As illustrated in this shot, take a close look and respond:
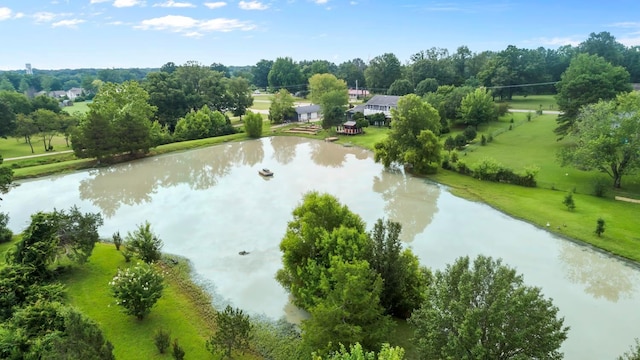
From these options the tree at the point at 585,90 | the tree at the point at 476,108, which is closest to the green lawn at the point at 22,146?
the tree at the point at 476,108

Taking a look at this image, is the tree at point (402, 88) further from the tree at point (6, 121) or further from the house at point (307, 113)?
the tree at point (6, 121)

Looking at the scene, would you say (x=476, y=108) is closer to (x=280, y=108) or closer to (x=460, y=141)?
(x=460, y=141)

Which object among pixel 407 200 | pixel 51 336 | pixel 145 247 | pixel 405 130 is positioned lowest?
pixel 407 200

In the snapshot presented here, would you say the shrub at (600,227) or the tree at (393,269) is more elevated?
the tree at (393,269)

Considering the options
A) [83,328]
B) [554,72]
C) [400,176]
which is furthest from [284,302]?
[554,72]

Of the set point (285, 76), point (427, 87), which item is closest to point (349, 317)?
point (427, 87)

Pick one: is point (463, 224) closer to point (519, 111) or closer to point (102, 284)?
point (102, 284)

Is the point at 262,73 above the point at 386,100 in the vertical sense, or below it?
above

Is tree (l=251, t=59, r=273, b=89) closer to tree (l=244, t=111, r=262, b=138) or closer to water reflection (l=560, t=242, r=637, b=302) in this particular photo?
tree (l=244, t=111, r=262, b=138)
